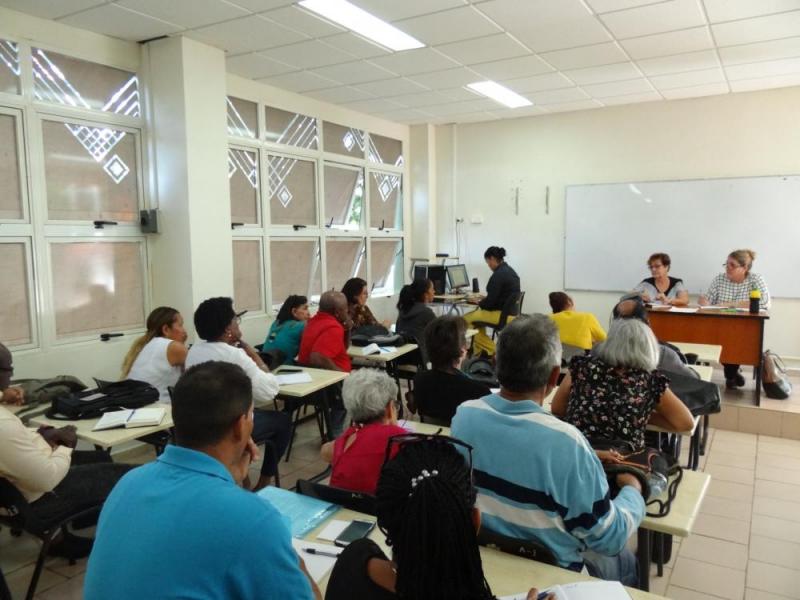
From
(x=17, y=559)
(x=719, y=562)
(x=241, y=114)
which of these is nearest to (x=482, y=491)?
(x=719, y=562)

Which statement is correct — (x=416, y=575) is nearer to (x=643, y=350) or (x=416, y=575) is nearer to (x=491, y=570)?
(x=491, y=570)

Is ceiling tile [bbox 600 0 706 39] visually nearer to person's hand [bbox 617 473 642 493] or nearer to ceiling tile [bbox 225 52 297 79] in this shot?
ceiling tile [bbox 225 52 297 79]

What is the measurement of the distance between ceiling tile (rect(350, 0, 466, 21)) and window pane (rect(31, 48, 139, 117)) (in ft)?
6.38

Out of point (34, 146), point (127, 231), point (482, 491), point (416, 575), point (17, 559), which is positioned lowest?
point (17, 559)

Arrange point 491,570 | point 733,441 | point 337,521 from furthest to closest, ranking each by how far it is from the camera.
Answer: point 733,441 → point 337,521 → point 491,570

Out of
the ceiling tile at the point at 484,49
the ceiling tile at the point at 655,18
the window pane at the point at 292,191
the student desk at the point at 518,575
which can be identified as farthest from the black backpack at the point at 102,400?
the ceiling tile at the point at 655,18

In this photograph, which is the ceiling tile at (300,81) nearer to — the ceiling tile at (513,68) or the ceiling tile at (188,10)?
the ceiling tile at (188,10)

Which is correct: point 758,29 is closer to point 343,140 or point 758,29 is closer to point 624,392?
point 624,392

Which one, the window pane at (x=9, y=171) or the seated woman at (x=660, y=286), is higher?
the window pane at (x=9, y=171)

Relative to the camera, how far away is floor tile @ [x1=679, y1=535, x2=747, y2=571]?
9.02 ft

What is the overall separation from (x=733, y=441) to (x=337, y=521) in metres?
3.82

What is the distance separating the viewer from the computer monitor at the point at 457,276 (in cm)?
734

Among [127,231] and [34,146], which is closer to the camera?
[34,146]

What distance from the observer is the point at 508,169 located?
7438mm
